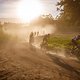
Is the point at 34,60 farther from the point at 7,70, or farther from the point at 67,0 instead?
the point at 67,0

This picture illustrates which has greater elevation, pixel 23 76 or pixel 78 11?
pixel 78 11

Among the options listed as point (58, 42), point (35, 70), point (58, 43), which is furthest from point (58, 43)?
point (35, 70)

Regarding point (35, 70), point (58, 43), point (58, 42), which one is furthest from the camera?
point (58, 42)

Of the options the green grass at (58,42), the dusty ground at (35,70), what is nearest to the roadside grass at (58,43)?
the green grass at (58,42)

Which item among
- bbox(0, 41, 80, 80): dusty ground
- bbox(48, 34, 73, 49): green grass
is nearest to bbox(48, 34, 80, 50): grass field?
bbox(48, 34, 73, 49): green grass

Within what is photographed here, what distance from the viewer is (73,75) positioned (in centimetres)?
1512

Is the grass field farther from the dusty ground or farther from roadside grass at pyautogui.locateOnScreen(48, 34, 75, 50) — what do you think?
the dusty ground

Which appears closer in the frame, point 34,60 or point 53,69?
point 53,69

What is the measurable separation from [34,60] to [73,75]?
5.00 m

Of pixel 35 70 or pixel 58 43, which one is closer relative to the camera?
pixel 35 70

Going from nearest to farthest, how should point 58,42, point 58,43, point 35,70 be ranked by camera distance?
1. point 35,70
2. point 58,43
3. point 58,42

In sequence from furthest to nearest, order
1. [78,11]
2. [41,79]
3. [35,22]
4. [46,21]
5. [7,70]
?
[35,22] < [46,21] < [78,11] < [7,70] < [41,79]

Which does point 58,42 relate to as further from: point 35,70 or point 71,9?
point 35,70

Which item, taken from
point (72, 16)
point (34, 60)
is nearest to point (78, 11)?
point (72, 16)
